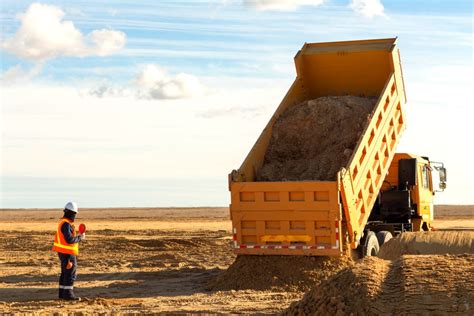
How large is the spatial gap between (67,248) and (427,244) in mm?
6674

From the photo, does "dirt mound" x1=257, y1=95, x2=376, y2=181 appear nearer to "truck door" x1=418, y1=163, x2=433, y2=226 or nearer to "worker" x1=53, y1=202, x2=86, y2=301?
"truck door" x1=418, y1=163, x2=433, y2=226

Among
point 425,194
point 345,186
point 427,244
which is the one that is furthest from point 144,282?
point 425,194

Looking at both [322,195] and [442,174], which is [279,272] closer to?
[322,195]

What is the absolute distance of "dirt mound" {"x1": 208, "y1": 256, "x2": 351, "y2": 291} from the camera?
1516cm

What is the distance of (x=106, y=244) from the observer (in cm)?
2739

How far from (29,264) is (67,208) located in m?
7.49

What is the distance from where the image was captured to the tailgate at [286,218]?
15.0 metres

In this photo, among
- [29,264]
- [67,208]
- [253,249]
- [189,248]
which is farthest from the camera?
[189,248]

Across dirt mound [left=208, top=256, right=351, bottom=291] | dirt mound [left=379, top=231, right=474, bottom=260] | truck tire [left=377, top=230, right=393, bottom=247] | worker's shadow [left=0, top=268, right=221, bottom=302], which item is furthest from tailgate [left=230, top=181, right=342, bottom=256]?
truck tire [left=377, top=230, right=393, bottom=247]

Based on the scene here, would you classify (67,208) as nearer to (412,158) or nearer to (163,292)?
(163,292)

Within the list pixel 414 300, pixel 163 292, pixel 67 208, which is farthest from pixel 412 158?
pixel 414 300

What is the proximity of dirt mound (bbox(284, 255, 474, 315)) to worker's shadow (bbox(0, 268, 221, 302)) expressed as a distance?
17.8ft

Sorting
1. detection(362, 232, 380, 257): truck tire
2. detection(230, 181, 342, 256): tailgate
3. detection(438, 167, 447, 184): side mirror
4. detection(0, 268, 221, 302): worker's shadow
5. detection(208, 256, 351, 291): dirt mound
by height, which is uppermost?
detection(438, 167, 447, 184): side mirror

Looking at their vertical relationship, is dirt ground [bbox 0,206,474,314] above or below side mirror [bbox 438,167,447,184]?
below
